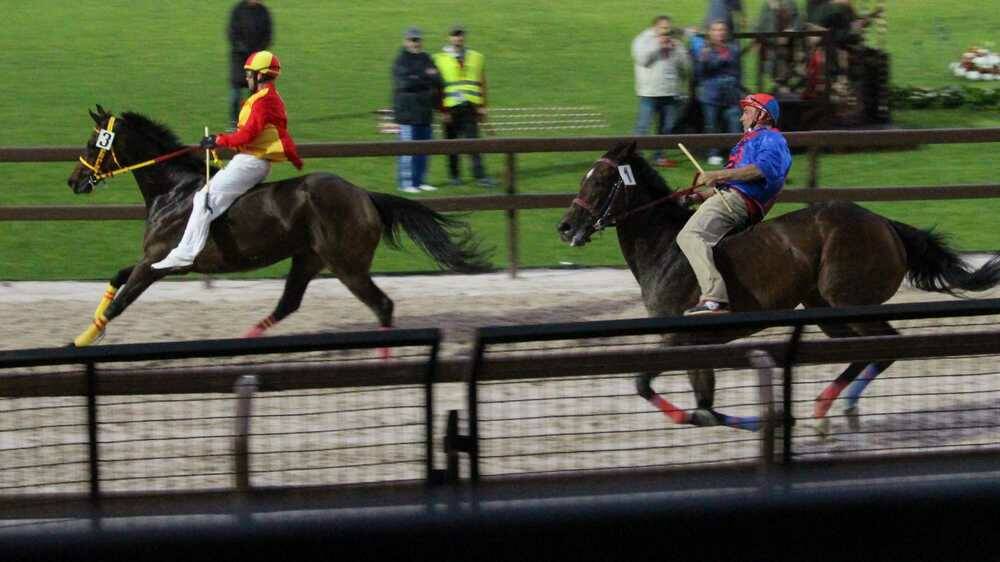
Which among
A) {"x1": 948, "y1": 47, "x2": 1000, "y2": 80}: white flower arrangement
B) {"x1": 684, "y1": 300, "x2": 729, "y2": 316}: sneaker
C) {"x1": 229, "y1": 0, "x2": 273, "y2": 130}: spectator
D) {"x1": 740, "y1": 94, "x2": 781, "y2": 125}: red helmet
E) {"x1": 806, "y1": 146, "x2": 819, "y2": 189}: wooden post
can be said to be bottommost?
{"x1": 684, "y1": 300, "x2": 729, "y2": 316}: sneaker

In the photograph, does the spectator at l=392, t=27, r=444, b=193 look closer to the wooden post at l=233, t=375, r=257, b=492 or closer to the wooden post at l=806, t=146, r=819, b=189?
the wooden post at l=806, t=146, r=819, b=189

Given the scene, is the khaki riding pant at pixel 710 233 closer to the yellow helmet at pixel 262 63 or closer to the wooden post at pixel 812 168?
the yellow helmet at pixel 262 63

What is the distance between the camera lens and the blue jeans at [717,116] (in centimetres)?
1672

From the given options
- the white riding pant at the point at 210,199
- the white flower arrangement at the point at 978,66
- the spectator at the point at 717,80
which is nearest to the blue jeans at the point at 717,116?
the spectator at the point at 717,80

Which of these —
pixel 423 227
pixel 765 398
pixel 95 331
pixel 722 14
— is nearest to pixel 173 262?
pixel 95 331

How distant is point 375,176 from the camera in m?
16.8

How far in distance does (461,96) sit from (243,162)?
5.73 m

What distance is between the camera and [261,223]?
10.6 meters

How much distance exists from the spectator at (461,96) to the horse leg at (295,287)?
17.1 ft

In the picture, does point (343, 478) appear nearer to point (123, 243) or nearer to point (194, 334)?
point (194, 334)

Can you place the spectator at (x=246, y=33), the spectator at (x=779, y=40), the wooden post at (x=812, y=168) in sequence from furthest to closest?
the spectator at (x=779, y=40)
the spectator at (x=246, y=33)
the wooden post at (x=812, y=168)

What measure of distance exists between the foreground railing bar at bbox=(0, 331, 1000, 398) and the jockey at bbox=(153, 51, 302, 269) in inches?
199

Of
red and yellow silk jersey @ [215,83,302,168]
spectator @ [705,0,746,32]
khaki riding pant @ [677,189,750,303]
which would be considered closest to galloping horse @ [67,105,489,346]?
red and yellow silk jersey @ [215,83,302,168]

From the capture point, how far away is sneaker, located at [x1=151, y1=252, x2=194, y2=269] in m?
10.5
